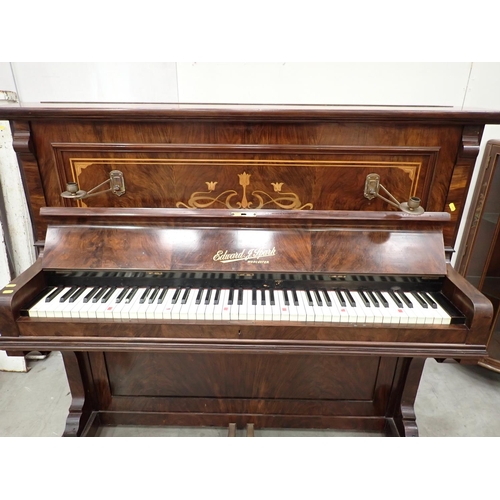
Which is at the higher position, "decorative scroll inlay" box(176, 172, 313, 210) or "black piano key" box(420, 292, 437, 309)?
"decorative scroll inlay" box(176, 172, 313, 210)

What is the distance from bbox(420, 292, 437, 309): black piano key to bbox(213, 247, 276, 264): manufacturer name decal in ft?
2.20

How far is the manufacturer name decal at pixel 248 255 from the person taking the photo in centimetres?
143

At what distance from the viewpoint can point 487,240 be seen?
7.07 feet

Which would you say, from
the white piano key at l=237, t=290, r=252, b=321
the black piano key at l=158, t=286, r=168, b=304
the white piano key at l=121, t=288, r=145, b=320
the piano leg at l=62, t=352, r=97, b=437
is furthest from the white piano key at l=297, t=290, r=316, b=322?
the piano leg at l=62, t=352, r=97, b=437

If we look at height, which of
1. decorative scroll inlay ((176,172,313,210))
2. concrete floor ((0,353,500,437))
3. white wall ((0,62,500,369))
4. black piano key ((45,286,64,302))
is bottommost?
concrete floor ((0,353,500,437))

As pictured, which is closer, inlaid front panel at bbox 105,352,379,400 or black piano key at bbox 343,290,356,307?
black piano key at bbox 343,290,356,307

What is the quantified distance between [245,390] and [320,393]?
0.42 meters

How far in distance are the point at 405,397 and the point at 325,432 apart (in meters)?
0.50

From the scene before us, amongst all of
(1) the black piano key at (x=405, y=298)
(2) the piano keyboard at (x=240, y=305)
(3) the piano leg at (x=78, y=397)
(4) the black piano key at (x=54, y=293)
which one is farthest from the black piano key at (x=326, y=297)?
(3) the piano leg at (x=78, y=397)

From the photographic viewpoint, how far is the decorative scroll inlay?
1.58 metres

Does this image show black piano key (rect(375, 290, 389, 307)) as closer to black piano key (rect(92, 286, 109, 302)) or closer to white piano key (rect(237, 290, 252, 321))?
white piano key (rect(237, 290, 252, 321))

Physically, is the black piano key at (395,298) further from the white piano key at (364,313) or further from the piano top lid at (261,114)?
the piano top lid at (261,114)

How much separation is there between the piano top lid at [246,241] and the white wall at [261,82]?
3.55ft

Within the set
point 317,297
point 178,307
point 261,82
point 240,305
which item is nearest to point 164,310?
point 178,307
